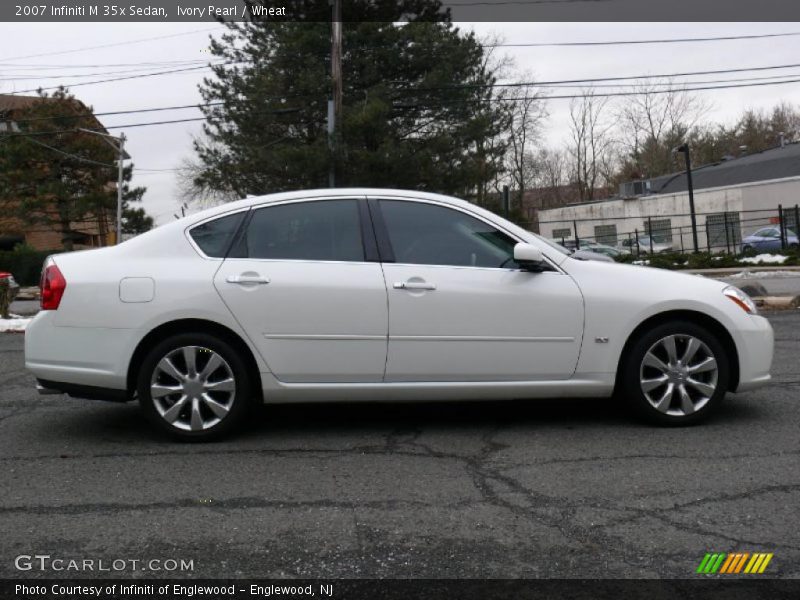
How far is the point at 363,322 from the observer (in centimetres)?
505

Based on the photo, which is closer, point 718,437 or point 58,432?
point 718,437

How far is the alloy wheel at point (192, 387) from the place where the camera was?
16.3ft

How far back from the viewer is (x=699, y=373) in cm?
523

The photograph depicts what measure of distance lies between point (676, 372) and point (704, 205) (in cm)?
4096

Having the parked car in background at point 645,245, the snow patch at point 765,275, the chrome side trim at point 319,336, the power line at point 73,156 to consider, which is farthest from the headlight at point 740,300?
the power line at point 73,156

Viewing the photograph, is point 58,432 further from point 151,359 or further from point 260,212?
point 260,212

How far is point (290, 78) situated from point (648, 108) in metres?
44.5

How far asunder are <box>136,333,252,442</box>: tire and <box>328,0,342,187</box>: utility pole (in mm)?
20350

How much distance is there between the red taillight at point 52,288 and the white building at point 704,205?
32676 mm

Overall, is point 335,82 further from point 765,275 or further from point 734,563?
point 734,563

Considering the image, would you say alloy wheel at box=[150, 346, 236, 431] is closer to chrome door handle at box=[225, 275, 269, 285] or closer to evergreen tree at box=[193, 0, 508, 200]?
chrome door handle at box=[225, 275, 269, 285]

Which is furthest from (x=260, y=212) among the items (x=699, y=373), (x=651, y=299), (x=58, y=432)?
(x=699, y=373)

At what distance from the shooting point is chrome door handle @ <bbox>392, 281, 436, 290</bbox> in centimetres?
506

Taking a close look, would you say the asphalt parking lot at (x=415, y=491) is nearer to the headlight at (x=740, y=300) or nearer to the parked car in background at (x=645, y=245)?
the headlight at (x=740, y=300)
